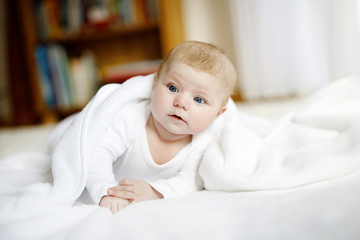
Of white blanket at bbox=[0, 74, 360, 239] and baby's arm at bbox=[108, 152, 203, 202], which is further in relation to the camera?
baby's arm at bbox=[108, 152, 203, 202]

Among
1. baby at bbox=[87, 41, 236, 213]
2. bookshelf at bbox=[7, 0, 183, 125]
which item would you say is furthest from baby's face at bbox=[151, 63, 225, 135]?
bookshelf at bbox=[7, 0, 183, 125]

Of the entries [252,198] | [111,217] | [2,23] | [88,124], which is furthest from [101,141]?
[2,23]

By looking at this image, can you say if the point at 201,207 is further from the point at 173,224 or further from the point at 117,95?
the point at 117,95

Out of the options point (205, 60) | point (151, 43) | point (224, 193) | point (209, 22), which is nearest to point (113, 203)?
point (224, 193)

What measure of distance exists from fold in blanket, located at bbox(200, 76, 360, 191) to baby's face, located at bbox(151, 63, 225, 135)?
8 cm

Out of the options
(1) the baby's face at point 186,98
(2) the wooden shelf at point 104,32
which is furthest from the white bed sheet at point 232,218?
(2) the wooden shelf at point 104,32

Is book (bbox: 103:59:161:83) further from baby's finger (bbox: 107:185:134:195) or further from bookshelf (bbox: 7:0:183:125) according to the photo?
baby's finger (bbox: 107:185:134:195)

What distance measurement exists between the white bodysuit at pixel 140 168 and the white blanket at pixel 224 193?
0.04m

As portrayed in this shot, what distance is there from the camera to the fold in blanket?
0.62 meters

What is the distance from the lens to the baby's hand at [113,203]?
0.61 metres

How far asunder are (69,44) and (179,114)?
223cm

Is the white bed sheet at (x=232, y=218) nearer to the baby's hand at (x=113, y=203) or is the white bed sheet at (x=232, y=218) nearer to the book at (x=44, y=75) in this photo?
the baby's hand at (x=113, y=203)

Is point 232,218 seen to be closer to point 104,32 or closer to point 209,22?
point 104,32

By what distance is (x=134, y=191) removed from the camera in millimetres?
639
